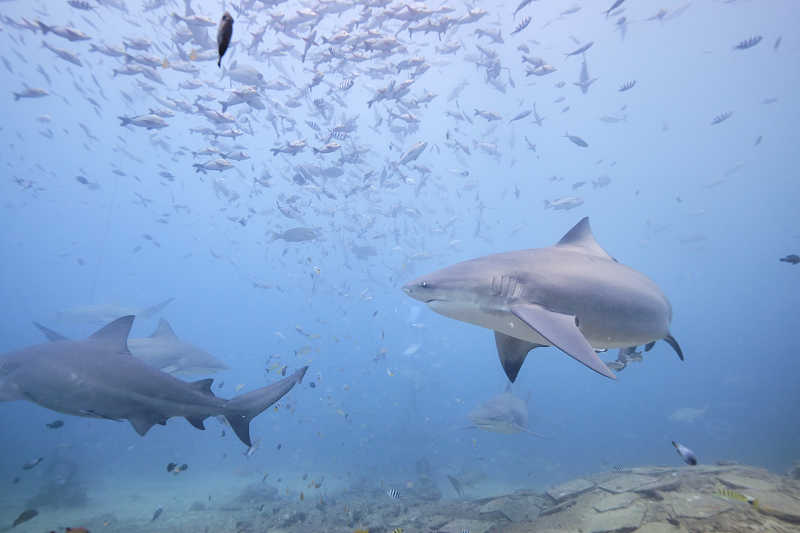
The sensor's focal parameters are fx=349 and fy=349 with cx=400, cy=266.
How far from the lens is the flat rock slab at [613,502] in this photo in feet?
13.6

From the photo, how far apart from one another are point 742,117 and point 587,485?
2517 inches

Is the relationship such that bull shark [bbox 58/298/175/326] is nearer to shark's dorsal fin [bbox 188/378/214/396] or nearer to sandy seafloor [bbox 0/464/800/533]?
sandy seafloor [bbox 0/464/800/533]

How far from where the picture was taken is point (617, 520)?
3.76 metres

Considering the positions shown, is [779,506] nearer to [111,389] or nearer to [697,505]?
[697,505]

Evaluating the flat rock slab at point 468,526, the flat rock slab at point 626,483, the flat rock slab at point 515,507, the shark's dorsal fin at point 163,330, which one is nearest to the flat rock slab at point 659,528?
the flat rock slab at point 626,483

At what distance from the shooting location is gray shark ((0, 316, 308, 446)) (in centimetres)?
355

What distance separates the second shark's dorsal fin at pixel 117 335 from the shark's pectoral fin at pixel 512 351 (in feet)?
13.9

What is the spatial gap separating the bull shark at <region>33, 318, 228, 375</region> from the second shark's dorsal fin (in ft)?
16.9

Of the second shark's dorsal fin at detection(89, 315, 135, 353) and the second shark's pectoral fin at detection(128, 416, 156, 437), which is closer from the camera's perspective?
the second shark's pectoral fin at detection(128, 416, 156, 437)

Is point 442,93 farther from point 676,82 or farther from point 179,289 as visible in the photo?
point 179,289

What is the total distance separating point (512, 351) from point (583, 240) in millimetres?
1585

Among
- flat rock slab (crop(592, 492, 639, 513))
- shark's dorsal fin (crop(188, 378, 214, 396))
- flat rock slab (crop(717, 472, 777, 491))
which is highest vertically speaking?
shark's dorsal fin (crop(188, 378, 214, 396))

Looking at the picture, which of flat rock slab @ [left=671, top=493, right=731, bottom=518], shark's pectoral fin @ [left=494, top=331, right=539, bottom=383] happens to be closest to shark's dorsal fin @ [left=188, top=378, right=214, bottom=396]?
shark's pectoral fin @ [left=494, top=331, right=539, bottom=383]

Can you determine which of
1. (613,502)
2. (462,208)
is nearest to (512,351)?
(613,502)
